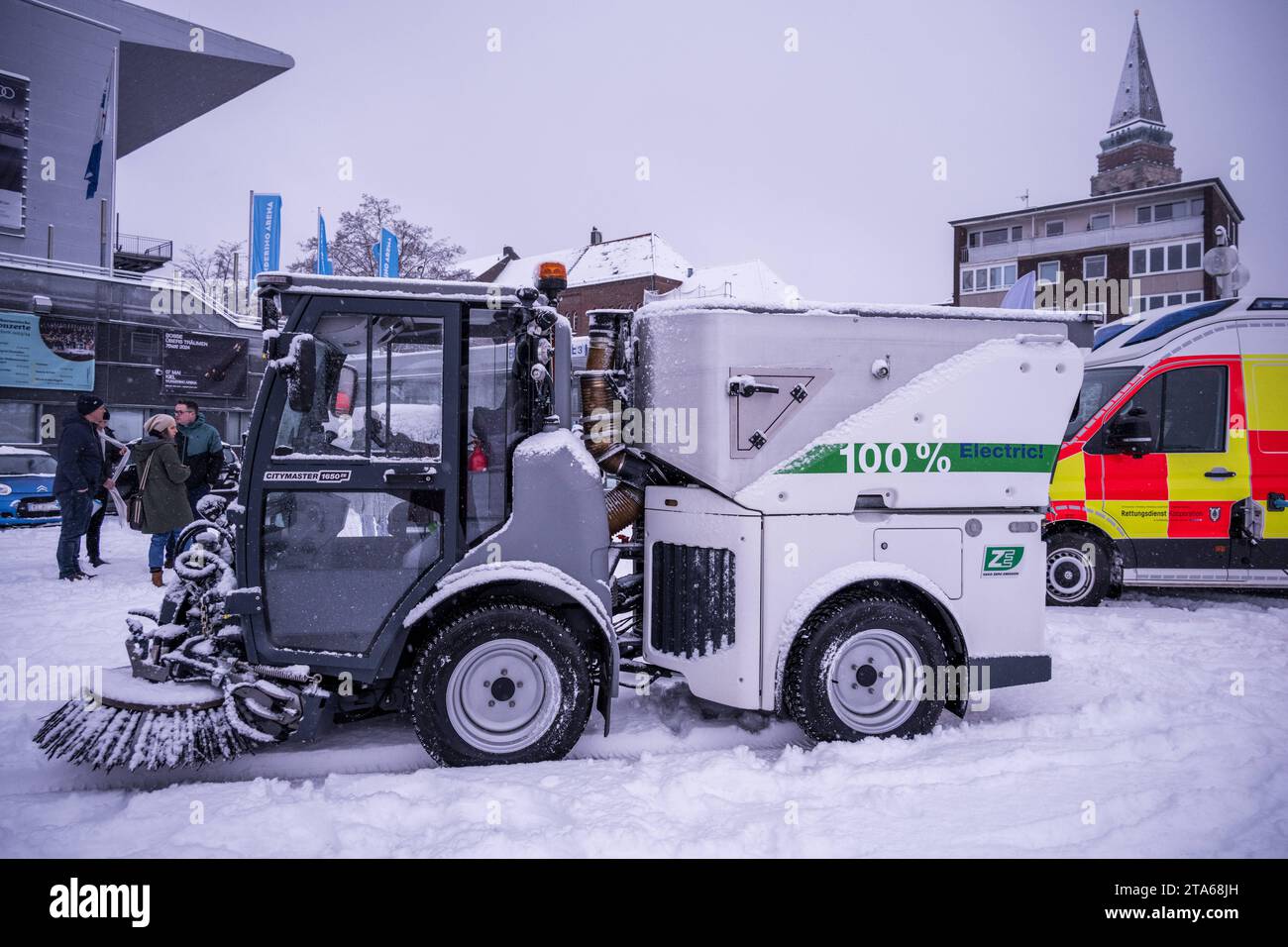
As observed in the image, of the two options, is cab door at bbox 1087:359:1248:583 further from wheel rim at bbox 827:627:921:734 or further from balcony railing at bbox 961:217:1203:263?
balcony railing at bbox 961:217:1203:263

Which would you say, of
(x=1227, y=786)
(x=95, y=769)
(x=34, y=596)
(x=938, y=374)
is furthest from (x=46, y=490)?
(x=1227, y=786)

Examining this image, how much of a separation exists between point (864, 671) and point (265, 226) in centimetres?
1947

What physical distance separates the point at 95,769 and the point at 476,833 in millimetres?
1904

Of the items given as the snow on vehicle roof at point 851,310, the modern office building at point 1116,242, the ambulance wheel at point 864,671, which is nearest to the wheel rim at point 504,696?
the ambulance wheel at point 864,671

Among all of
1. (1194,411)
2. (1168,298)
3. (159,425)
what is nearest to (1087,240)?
(1168,298)

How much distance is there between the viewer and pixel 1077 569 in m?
7.70

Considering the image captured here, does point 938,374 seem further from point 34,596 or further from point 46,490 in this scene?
point 46,490

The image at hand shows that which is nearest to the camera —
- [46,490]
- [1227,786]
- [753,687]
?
[1227,786]

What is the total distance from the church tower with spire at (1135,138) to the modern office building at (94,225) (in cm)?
5090

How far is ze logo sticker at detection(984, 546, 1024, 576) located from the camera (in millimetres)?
4270

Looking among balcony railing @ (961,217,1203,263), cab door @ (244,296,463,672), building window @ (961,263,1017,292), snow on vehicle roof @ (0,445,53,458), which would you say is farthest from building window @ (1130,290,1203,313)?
cab door @ (244,296,463,672)

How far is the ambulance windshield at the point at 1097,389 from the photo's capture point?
7727 mm

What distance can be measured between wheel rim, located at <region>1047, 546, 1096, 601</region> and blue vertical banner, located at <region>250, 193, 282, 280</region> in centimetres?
1822
